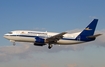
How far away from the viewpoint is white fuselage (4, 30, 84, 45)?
9962 centimetres

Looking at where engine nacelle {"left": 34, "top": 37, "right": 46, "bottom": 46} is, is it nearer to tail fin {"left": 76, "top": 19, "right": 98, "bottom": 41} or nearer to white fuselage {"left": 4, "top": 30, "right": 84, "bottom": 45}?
white fuselage {"left": 4, "top": 30, "right": 84, "bottom": 45}

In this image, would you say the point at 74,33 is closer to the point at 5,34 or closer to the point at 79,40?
the point at 79,40

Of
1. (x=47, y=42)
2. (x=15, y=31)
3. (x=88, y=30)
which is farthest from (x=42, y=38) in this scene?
(x=88, y=30)

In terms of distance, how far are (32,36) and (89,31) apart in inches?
1006

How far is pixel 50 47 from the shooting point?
106 meters

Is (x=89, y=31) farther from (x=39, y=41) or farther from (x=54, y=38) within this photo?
(x=39, y=41)

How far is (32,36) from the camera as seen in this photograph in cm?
10031

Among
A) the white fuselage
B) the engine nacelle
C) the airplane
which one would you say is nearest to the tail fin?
the airplane

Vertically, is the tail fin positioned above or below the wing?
above

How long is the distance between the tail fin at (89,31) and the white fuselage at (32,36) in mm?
2428

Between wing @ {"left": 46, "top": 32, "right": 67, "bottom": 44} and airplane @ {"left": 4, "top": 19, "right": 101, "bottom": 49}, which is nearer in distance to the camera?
airplane @ {"left": 4, "top": 19, "right": 101, "bottom": 49}

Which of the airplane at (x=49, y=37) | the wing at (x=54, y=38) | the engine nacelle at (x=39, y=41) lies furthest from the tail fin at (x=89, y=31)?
the engine nacelle at (x=39, y=41)

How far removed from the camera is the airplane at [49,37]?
100000 mm

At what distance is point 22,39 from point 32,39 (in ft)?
12.6
